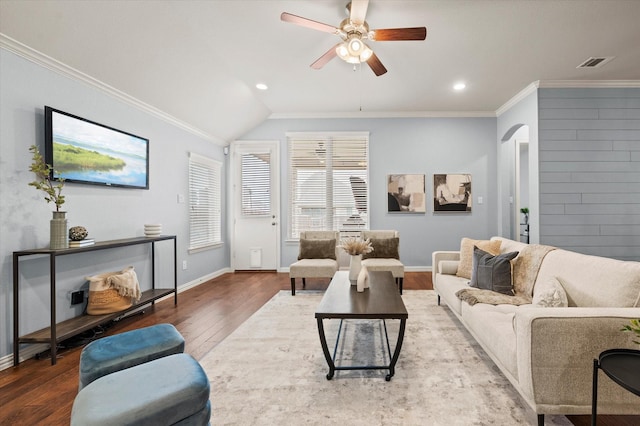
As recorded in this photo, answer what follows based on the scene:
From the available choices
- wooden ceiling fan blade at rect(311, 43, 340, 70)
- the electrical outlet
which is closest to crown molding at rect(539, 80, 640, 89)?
wooden ceiling fan blade at rect(311, 43, 340, 70)

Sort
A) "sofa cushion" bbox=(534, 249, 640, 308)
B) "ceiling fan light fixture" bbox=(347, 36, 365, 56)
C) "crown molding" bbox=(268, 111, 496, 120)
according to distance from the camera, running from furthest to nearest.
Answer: "crown molding" bbox=(268, 111, 496, 120) → "ceiling fan light fixture" bbox=(347, 36, 365, 56) → "sofa cushion" bbox=(534, 249, 640, 308)

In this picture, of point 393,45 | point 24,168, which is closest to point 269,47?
point 393,45

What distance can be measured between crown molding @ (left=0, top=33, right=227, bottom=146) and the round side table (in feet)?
13.5

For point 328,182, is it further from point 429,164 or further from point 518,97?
point 518,97

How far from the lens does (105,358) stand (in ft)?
4.48

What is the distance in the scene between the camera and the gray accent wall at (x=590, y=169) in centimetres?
420

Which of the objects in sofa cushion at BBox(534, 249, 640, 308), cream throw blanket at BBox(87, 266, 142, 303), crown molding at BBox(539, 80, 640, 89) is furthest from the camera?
crown molding at BBox(539, 80, 640, 89)

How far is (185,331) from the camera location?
118 inches

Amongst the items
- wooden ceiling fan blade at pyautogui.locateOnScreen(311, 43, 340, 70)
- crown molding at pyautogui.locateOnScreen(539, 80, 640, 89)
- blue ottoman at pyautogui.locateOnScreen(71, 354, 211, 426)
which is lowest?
blue ottoman at pyautogui.locateOnScreen(71, 354, 211, 426)

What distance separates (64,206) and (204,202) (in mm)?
2420

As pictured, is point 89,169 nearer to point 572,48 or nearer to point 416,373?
point 416,373

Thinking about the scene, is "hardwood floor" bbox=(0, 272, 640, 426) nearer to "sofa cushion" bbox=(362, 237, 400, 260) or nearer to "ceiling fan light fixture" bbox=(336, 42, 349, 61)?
"sofa cushion" bbox=(362, 237, 400, 260)

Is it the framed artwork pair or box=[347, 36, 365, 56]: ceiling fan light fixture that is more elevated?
box=[347, 36, 365, 56]: ceiling fan light fixture

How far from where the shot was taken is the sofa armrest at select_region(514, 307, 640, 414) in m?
1.46
